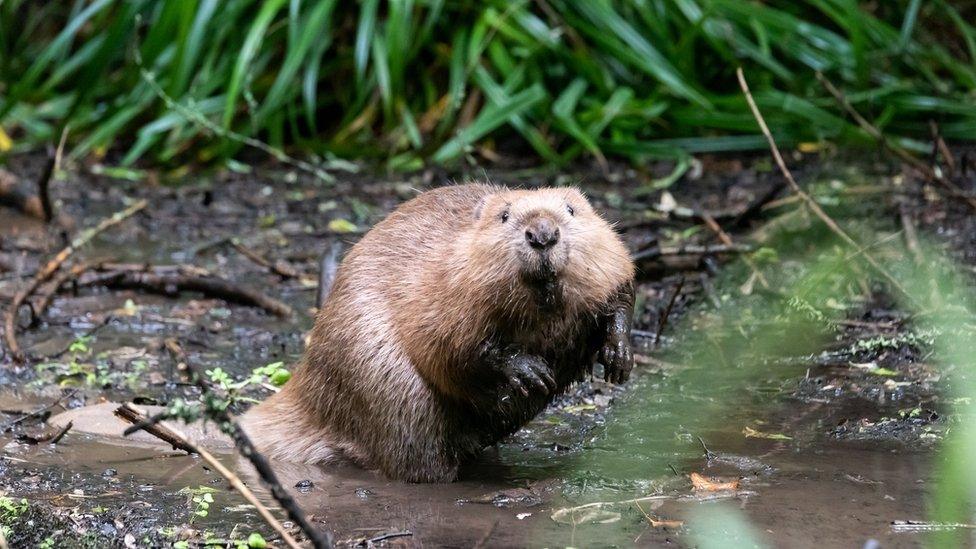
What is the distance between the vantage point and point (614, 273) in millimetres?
3326

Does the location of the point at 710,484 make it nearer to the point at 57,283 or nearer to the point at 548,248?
the point at 548,248

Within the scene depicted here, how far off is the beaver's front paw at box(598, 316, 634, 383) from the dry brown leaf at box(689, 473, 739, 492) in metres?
0.32

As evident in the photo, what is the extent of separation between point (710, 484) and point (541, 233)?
76 centimetres

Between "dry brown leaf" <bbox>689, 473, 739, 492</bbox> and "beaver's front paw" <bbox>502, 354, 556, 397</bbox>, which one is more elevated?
"beaver's front paw" <bbox>502, 354, 556, 397</bbox>

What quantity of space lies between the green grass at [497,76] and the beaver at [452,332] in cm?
297

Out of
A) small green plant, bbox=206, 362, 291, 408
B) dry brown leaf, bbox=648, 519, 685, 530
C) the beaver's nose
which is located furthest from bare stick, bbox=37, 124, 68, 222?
dry brown leaf, bbox=648, 519, 685, 530

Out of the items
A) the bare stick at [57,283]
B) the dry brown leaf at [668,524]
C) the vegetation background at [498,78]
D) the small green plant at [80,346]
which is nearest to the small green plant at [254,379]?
the small green plant at [80,346]

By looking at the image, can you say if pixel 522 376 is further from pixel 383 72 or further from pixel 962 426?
pixel 383 72

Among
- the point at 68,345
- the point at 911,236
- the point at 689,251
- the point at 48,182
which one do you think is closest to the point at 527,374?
the point at 689,251

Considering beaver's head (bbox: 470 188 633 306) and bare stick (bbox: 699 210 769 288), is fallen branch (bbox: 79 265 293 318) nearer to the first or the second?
bare stick (bbox: 699 210 769 288)

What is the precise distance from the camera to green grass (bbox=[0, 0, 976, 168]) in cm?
705

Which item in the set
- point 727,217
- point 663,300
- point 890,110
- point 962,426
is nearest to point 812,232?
point 727,217

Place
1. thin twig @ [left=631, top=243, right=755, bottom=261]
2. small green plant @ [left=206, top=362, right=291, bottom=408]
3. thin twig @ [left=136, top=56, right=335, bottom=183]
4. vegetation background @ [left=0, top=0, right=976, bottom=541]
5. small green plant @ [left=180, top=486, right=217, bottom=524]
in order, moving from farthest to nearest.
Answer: vegetation background @ [left=0, top=0, right=976, bottom=541], thin twig @ [left=136, top=56, right=335, bottom=183], thin twig @ [left=631, top=243, right=755, bottom=261], small green plant @ [left=206, top=362, right=291, bottom=408], small green plant @ [left=180, top=486, right=217, bottom=524]

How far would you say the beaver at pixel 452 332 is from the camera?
3168 mm
